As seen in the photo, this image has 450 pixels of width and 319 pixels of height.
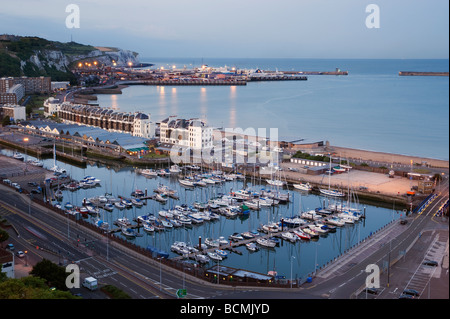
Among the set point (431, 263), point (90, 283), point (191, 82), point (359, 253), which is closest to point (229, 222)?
point (359, 253)

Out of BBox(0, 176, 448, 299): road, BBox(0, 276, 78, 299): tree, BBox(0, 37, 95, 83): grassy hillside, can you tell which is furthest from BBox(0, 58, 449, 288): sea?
BBox(0, 37, 95, 83): grassy hillside

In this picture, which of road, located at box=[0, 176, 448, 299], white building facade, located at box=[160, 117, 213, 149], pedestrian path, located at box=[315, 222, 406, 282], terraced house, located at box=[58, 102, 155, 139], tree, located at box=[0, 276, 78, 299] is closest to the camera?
tree, located at box=[0, 276, 78, 299]

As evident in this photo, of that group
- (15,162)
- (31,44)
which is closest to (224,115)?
(15,162)

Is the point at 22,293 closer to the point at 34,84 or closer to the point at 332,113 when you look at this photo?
the point at 332,113

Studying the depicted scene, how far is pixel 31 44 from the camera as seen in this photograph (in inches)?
1660

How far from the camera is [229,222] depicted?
31.3 feet

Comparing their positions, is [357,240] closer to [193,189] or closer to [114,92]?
[193,189]

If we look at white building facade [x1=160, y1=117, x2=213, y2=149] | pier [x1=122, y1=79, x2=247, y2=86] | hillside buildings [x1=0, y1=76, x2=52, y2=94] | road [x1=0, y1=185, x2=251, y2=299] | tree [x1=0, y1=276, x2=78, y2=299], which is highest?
pier [x1=122, y1=79, x2=247, y2=86]

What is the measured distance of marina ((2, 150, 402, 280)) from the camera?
7.88 metres

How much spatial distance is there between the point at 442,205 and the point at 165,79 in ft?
158

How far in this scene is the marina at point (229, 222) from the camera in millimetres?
7883

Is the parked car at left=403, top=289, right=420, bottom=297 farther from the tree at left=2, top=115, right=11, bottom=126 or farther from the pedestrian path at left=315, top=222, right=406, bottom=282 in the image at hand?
the tree at left=2, top=115, right=11, bottom=126

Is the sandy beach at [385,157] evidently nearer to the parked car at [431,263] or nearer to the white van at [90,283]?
the parked car at [431,263]

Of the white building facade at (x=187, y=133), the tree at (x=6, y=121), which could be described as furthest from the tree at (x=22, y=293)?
the tree at (x=6, y=121)
